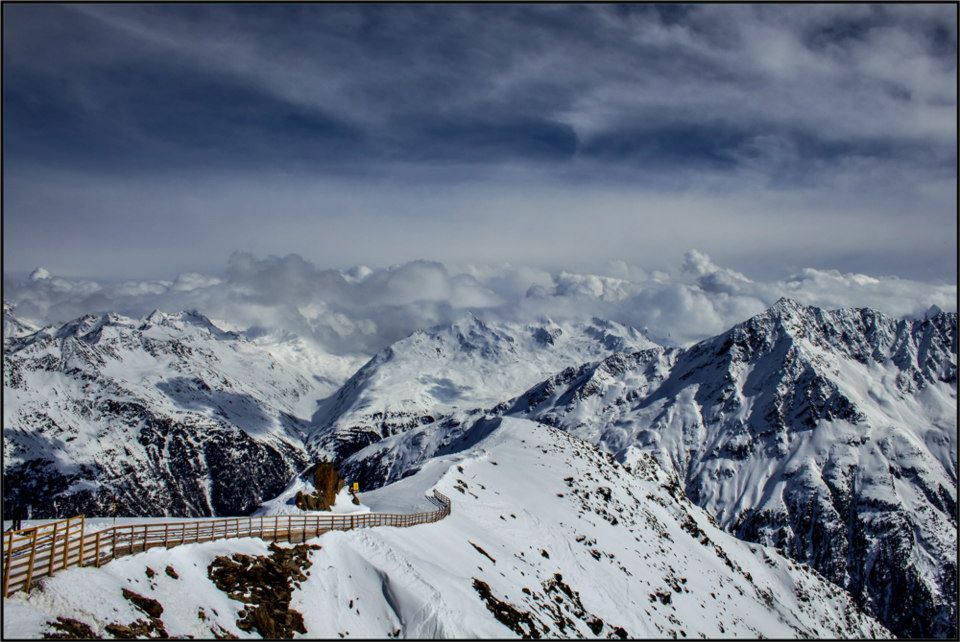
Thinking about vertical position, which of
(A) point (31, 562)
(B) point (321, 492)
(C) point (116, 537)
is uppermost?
(A) point (31, 562)

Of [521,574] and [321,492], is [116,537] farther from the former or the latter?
[521,574]

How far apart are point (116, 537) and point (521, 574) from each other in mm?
36541

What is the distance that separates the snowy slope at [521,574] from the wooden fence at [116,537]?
81 cm

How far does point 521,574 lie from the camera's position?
2275 inches

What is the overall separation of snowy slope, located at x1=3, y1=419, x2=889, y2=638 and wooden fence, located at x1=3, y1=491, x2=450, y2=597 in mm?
808

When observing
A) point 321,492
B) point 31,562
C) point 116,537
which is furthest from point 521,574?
point 31,562

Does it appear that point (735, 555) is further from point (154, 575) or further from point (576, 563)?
point (154, 575)

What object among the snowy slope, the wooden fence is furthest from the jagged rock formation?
the snowy slope

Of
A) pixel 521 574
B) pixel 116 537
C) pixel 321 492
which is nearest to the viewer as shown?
pixel 116 537

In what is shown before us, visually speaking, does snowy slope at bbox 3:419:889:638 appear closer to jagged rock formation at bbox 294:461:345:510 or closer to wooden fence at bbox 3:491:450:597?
wooden fence at bbox 3:491:450:597

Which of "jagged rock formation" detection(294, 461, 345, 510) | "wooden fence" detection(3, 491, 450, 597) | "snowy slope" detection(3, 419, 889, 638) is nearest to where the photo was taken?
"wooden fence" detection(3, 491, 450, 597)

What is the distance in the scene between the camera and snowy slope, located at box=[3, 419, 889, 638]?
2983 cm

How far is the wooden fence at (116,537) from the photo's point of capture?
81.3 ft

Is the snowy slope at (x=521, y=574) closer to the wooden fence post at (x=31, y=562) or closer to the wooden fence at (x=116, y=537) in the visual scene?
the wooden fence post at (x=31, y=562)
